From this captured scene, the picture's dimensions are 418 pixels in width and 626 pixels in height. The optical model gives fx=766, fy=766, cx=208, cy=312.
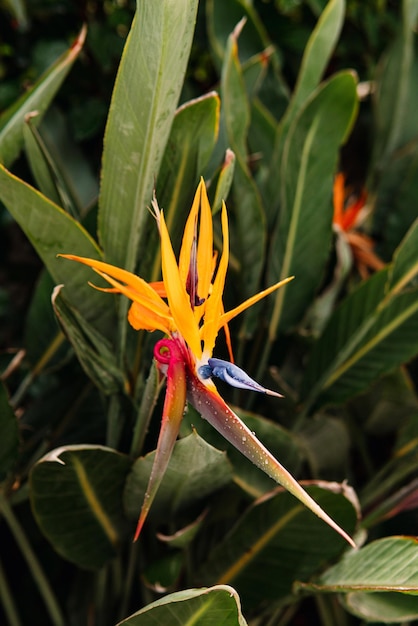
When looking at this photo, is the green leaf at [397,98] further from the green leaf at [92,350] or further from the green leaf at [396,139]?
the green leaf at [92,350]

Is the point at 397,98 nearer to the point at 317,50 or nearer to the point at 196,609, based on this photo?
the point at 317,50

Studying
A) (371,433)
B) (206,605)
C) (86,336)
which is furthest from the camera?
(371,433)

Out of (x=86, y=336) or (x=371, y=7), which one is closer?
(x=86, y=336)

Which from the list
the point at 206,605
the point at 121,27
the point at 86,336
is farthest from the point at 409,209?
the point at 206,605

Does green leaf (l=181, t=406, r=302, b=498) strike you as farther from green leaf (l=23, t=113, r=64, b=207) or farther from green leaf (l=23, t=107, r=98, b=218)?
green leaf (l=23, t=107, r=98, b=218)

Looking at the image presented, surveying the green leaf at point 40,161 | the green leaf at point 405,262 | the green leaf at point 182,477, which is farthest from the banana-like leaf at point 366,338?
the green leaf at point 40,161

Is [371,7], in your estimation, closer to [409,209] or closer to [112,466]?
[409,209]

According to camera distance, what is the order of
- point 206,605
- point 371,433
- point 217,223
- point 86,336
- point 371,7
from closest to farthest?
point 206,605 < point 86,336 < point 217,223 < point 371,433 < point 371,7

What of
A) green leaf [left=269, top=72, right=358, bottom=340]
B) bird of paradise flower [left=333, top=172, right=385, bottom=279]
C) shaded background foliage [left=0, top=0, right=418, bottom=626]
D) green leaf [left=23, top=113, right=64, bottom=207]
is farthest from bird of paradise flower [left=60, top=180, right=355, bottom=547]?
bird of paradise flower [left=333, top=172, right=385, bottom=279]
